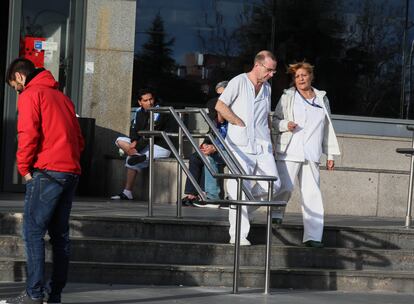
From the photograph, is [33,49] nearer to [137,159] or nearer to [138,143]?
[138,143]

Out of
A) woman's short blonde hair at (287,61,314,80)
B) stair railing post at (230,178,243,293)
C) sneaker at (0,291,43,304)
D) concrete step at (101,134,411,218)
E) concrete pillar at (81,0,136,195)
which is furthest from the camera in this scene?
concrete pillar at (81,0,136,195)

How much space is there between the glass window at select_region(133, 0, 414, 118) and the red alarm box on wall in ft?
4.01

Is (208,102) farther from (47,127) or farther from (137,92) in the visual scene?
(47,127)

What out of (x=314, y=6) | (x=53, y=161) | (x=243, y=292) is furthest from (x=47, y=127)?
(x=314, y=6)

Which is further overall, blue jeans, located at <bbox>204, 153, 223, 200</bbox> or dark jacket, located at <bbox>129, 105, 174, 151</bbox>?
dark jacket, located at <bbox>129, 105, 174, 151</bbox>

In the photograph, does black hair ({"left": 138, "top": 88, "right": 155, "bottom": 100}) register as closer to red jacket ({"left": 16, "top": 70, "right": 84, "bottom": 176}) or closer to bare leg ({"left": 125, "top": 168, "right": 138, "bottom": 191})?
bare leg ({"left": 125, "top": 168, "right": 138, "bottom": 191})

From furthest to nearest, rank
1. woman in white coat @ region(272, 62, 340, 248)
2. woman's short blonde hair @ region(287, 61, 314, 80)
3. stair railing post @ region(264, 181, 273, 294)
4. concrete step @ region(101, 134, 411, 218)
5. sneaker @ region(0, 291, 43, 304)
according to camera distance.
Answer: concrete step @ region(101, 134, 411, 218) < woman's short blonde hair @ region(287, 61, 314, 80) < woman in white coat @ region(272, 62, 340, 248) < stair railing post @ region(264, 181, 273, 294) < sneaker @ region(0, 291, 43, 304)

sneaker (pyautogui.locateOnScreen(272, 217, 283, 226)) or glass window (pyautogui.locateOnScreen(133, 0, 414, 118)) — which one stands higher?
glass window (pyautogui.locateOnScreen(133, 0, 414, 118))

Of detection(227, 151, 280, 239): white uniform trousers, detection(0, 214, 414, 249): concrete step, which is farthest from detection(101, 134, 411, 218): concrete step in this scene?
detection(227, 151, 280, 239): white uniform trousers

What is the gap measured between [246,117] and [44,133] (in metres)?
2.66

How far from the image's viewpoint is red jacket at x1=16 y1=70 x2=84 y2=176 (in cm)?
765

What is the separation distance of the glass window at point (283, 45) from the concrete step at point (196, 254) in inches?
190

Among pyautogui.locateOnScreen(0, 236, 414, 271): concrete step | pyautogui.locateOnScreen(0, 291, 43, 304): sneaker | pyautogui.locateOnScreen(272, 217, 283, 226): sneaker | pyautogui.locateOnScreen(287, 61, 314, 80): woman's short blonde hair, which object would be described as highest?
pyautogui.locateOnScreen(287, 61, 314, 80): woman's short blonde hair

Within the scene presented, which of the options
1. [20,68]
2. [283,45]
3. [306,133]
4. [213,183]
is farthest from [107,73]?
[20,68]
